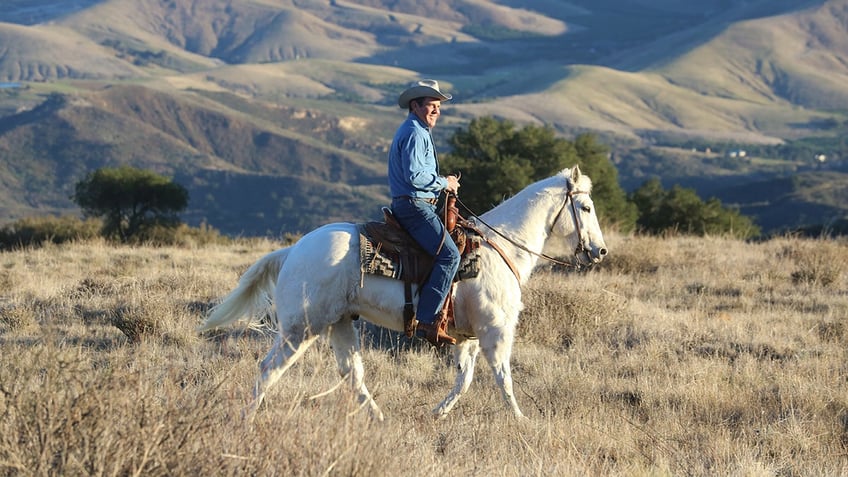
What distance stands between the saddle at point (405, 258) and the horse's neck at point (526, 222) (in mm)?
483

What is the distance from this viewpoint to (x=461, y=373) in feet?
28.5

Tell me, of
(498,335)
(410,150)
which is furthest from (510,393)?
(410,150)

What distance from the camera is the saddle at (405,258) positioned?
827 cm

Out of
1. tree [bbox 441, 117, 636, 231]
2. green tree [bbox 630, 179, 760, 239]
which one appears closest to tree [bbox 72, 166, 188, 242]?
tree [bbox 441, 117, 636, 231]

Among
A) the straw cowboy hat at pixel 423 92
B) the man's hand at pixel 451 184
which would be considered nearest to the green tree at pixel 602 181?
the man's hand at pixel 451 184

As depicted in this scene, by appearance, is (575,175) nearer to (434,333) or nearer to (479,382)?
(434,333)

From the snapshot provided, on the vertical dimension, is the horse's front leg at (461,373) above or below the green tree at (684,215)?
above

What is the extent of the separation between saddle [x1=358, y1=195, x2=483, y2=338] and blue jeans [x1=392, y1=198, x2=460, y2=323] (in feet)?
0.27

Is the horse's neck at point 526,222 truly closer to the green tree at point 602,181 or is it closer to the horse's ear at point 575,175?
the horse's ear at point 575,175

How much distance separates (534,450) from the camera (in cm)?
736

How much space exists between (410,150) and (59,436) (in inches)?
155

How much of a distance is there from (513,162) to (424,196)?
3075 cm

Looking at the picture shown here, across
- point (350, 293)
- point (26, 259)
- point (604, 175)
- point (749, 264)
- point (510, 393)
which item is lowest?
point (604, 175)

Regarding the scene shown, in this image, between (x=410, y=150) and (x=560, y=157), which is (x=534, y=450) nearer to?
(x=410, y=150)
